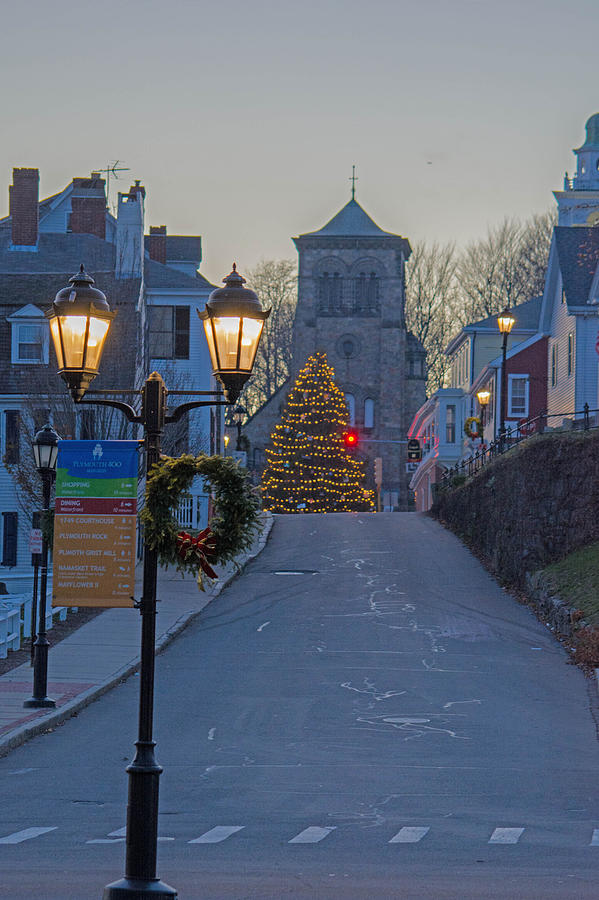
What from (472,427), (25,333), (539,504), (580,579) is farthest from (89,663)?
(472,427)

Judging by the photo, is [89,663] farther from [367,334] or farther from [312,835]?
[367,334]

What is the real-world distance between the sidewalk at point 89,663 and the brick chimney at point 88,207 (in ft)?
61.5

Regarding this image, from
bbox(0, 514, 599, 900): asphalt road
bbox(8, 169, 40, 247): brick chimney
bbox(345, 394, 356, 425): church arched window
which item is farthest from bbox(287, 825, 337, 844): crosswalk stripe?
bbox(345, 394, 356, 425): church arched window

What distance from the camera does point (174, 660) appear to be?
24.8m

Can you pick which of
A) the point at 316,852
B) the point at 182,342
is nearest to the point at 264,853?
the point at 316,852

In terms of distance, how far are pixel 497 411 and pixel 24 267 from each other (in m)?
20.8

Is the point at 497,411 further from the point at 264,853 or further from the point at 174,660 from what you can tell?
the point at 264,853

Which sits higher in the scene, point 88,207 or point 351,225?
point 351,225

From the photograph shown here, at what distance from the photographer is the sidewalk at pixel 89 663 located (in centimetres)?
1809

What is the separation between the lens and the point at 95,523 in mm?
10453

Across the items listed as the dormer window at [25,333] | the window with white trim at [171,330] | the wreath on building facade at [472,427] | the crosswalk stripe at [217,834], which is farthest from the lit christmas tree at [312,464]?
the crosswalk stripe at [217,834]

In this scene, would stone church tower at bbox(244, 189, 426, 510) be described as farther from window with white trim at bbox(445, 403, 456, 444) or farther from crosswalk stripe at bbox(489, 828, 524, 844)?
crosswalk stripe at bbox(489, 828, 524, 844)

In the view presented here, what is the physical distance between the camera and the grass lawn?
2651 centimetres

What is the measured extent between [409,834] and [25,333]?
33.5m
